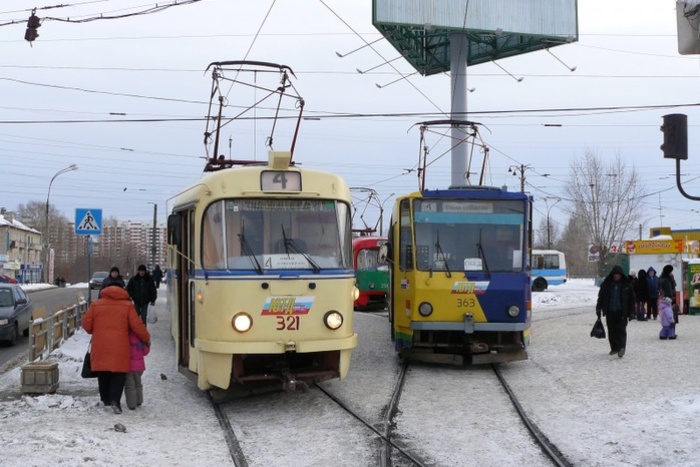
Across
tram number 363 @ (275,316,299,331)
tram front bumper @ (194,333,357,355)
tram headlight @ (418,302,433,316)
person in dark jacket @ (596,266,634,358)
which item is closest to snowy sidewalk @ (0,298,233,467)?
tram front bumper @ (194,333,357,355)

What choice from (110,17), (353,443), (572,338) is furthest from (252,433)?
(572,338)

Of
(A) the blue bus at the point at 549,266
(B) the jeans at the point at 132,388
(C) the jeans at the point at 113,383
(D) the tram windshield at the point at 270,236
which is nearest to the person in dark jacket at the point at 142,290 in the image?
(B) the jeans at the point at 132,388

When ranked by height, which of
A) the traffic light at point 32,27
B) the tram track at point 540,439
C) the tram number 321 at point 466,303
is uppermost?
the traffic light at point 32,27

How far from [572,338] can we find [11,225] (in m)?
93.7

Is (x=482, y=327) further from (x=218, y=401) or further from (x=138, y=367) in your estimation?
(x=138, y=367)

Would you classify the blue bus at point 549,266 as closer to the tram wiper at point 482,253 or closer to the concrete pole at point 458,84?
the concrete pole at point 458,84

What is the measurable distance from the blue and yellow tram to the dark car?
9517mm

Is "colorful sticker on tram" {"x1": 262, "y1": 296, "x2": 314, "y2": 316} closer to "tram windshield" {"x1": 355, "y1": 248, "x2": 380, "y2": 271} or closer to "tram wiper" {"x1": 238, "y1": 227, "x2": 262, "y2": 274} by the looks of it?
"tram wiper" {"x1": 238, "y1": 227, "x2": 262, "y2": 274}

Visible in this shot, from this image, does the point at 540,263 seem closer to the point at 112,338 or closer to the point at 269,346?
the point at 269,346

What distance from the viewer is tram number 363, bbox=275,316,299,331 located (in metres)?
9.48

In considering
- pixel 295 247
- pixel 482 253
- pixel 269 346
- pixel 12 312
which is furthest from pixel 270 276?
pixel 12 312

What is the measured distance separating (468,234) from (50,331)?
7.24m

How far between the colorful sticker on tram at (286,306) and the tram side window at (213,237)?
→ 797 millimetres

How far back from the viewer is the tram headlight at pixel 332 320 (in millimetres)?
9703
